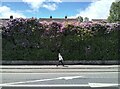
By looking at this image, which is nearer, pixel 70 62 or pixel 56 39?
pixel 70 62

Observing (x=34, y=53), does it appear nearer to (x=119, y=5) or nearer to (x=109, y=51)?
(x=109, y=51)

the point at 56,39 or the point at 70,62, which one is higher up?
the point at 56,39

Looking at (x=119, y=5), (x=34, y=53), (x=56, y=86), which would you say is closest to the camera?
(x=56, y=86)

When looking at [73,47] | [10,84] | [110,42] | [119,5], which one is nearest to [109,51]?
[110,42]

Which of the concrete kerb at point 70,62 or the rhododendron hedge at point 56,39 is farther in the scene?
the rhododendron hedge at point 56,39

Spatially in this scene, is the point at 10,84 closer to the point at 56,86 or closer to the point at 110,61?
the point at 56,86

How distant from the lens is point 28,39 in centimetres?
2847

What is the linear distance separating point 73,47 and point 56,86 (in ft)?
50.3

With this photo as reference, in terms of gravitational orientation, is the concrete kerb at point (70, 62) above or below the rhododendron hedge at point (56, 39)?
below

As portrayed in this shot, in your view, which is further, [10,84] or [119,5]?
[119,5]

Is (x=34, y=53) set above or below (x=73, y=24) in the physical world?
below

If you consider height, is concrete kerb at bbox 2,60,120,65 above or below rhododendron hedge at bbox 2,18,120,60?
below

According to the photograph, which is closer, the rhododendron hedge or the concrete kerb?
the concrete kerb

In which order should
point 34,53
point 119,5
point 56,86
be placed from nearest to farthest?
point 56,86 < point 34,53 < point 119,5
